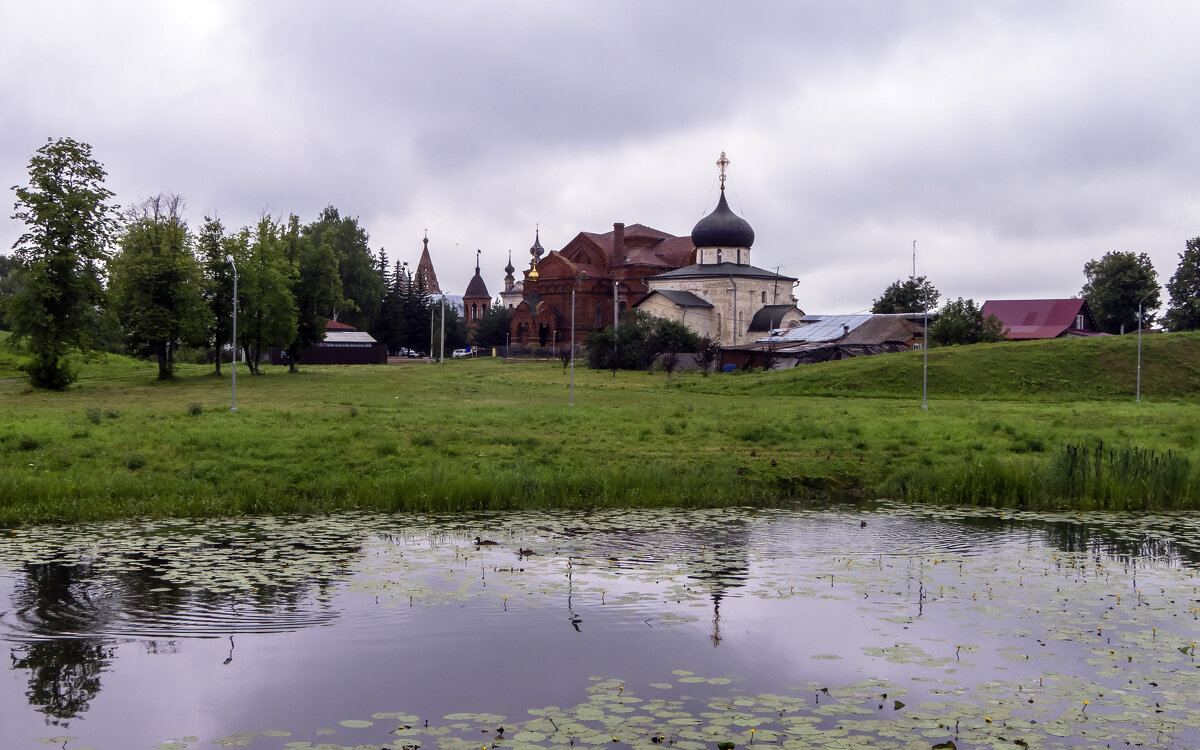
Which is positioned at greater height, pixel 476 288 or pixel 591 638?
pixel 476 288

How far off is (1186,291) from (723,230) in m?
40.2

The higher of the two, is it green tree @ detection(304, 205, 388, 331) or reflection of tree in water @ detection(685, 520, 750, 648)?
green tree @ detection(304, 205, 388, 331)

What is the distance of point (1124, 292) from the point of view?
96.8 m

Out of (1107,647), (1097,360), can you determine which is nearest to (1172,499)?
(1107,647)

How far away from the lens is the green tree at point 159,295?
51.3m

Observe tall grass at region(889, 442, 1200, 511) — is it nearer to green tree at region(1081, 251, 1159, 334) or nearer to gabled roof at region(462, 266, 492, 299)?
green tree at region(1081, 251, 1159, 334)

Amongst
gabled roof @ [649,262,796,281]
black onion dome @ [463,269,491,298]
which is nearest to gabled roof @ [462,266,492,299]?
black onion dome @ [463,269,491,298]

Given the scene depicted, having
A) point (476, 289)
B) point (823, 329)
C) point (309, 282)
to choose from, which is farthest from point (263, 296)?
point (476, 289)

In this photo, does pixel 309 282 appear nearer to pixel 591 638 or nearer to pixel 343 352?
pixel 343 352

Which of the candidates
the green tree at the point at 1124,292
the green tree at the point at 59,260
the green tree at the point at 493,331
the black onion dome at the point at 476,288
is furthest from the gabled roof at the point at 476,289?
the green tree at the point at 59,260

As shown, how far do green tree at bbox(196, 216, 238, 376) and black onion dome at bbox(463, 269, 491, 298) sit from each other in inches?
3743

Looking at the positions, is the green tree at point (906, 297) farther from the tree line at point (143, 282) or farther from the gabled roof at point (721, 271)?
the tree line at point (143, 282)

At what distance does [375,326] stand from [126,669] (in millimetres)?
96701

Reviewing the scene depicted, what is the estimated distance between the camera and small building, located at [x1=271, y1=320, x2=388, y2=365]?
88.2 m
